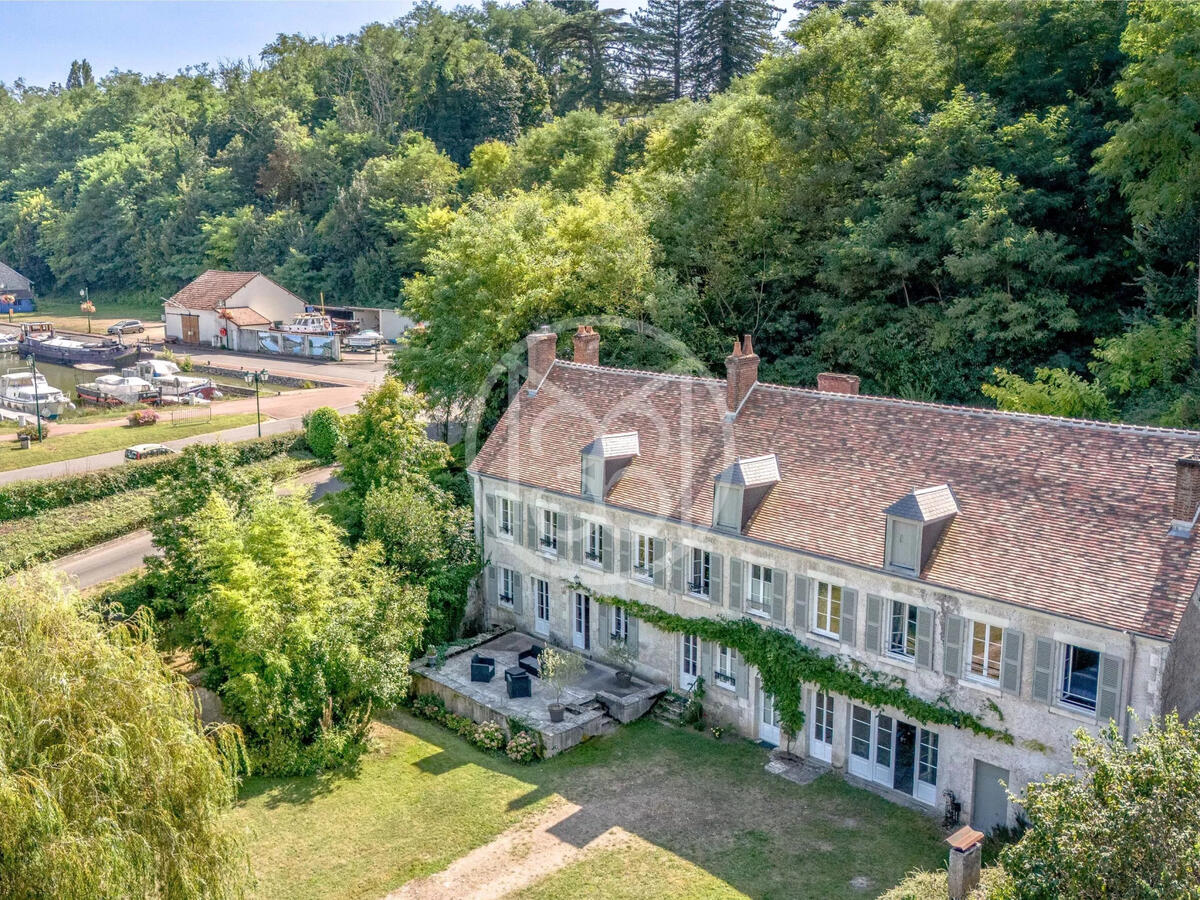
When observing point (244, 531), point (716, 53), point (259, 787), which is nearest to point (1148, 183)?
point (244, 531)

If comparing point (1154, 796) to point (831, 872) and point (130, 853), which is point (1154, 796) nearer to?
point (831, 872)

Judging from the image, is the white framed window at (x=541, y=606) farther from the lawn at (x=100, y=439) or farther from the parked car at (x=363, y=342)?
the parked car at (x=363, y=342)

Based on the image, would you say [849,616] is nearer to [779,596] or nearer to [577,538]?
[779,596]

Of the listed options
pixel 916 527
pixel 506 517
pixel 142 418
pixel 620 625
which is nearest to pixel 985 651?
pixel 916 527

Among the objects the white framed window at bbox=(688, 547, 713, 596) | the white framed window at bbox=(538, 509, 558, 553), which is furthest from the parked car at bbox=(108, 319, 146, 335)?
the white framed window at bbox=(688, 547, 713, 596)

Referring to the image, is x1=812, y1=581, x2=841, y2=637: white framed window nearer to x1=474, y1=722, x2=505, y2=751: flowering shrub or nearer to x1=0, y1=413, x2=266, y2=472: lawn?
x1=474, y1=722, x2=505, y2=751: flowering shrub

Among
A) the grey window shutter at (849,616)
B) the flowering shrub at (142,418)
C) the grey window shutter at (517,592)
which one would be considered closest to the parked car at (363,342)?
the flowering shrub at (142,418)
